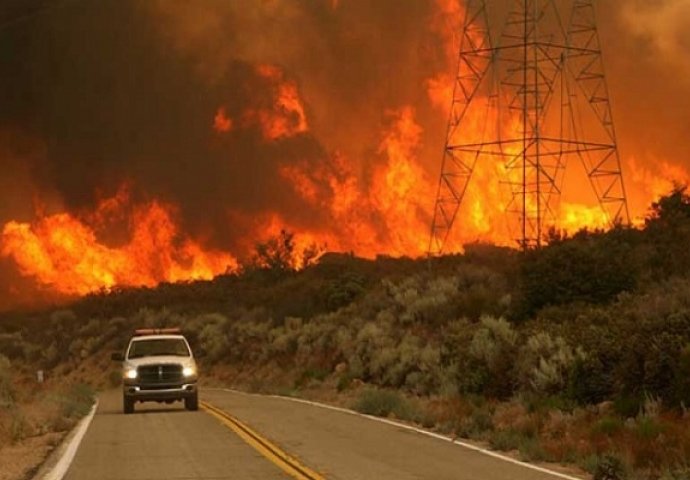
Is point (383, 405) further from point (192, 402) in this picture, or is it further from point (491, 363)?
point (192, 402)

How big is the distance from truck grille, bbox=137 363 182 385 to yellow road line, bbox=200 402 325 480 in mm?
2315

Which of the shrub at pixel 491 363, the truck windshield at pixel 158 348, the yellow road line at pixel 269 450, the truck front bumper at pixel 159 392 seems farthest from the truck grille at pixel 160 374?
the shrub at pixel 491 363

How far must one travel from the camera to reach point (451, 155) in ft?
167

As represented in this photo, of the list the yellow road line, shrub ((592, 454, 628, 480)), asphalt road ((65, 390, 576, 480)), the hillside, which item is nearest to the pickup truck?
asphalt road ((65, 390, 576, 480))

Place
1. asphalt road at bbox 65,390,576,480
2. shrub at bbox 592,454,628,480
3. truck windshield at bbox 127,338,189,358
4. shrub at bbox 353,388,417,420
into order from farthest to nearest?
1. truck windshield at bbox 127,338,189,358
2. shrub at bbox 353,388,417,420
3. asphalt road at bbox 65,390,576,480
4. shrub at bbox 592,454,628,480

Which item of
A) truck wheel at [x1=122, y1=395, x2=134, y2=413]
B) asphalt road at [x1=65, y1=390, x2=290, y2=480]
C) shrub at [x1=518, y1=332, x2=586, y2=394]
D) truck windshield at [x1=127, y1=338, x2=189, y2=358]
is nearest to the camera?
asphalt road at [x1=65, y1=390, x2=290, y2=480]

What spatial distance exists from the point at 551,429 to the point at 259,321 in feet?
164

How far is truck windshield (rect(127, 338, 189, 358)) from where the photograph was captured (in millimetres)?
31125

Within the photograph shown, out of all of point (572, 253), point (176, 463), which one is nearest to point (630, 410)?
point (176, 463)

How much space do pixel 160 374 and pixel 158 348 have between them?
4.99ft

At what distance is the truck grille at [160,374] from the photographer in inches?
1180

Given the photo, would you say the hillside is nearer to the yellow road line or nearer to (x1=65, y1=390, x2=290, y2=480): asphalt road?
(x1=65, y1=390, x2=290, y2=480): asphalt road

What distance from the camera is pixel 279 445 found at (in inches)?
784

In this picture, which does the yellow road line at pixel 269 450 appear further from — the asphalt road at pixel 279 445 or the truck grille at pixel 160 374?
the truck grille at pixel 160 374
